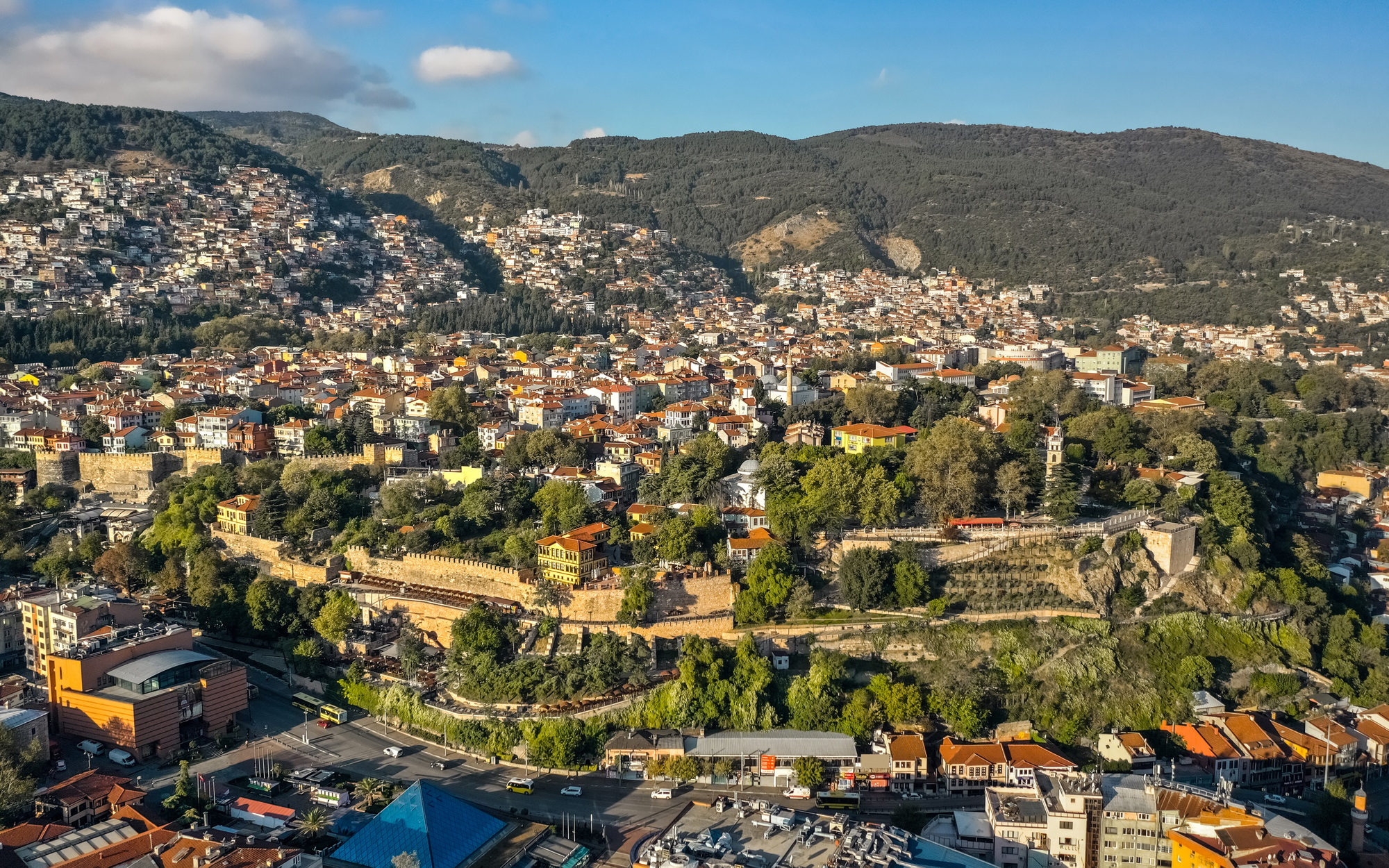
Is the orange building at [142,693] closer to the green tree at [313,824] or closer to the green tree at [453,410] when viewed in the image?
the green tree at [313,824]

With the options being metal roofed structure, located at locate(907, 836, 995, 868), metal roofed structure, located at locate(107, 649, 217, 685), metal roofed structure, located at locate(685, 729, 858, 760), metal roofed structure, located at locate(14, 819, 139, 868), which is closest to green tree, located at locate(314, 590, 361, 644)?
metal roofed structure, located at locate(107, 649, 217, 685)

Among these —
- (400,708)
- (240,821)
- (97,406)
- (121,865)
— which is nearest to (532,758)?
(400,708)

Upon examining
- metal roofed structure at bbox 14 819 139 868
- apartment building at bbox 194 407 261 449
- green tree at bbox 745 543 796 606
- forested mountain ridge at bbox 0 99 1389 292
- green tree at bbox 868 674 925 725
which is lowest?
metal roofed structure at bbox 14 819 139 868

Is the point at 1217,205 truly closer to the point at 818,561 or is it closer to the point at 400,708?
the point at 818,561

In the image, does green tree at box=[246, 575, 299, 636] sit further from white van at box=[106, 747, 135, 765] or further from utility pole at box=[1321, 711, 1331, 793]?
utility pole at box=[1321, 711, 1331, 793]

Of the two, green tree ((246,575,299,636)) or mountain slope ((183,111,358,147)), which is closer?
green tree ((246,575,299,636))

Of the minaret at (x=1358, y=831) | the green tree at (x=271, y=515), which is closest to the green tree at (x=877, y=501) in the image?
the minaret at (x=1358, y=831)

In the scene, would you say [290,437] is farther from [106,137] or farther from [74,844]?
[106,137]
